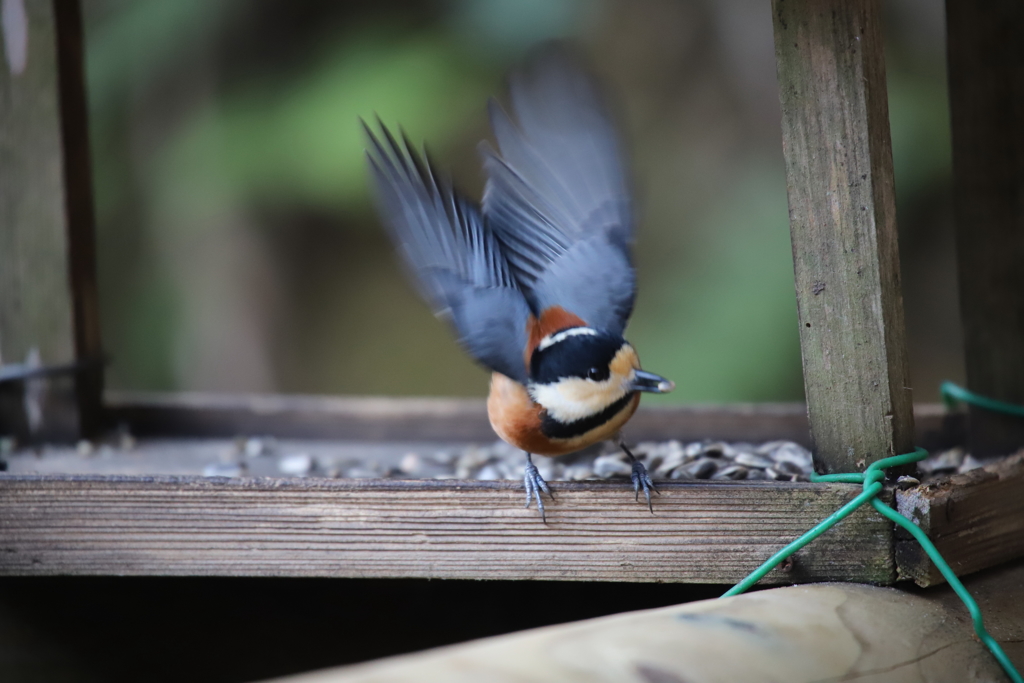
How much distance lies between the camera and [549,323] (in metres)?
1.88

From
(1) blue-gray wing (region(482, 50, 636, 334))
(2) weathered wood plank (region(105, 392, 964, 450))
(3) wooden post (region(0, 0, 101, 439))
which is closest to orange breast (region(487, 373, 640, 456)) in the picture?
(1) blue-gray wing (region(482, 50, 636, 334))

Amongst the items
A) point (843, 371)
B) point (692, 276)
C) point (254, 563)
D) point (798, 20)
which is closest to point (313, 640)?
point (254, 563)

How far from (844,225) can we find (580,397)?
0.55 metres

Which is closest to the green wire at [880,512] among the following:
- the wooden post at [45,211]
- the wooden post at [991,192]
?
the wooden post at [991,192]

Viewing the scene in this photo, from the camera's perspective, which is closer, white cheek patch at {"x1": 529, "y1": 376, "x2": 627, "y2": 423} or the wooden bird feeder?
the wooden bird feeder

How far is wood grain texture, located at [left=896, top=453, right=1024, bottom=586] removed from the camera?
1462 mm

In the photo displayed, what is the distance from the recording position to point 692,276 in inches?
175

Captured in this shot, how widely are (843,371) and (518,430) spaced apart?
1.93 feet

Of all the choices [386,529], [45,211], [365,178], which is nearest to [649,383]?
[386,529]

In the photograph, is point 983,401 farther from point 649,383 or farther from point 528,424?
point 528,424

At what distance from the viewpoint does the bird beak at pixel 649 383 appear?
5.42ft

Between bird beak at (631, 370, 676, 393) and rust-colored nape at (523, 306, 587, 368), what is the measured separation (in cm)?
20

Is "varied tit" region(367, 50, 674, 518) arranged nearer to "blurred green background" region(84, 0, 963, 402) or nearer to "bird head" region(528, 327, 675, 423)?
"bird head" region(528, 327, 675, 423)

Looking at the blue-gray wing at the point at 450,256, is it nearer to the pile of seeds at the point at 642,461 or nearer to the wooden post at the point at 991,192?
the pile of seeds at the point at 642,461
